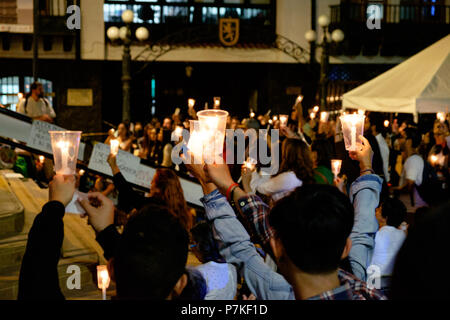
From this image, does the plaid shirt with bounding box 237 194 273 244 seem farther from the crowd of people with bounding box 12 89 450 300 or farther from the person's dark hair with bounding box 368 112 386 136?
the person's dark hair with bounding box 368 112 386 136

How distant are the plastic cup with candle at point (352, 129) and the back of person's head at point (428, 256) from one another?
2247mm

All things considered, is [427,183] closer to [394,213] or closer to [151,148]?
[394,213]

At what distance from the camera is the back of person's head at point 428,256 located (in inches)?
34.9

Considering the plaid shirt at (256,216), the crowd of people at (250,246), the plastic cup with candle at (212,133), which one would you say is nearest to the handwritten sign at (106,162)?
the plastic cup with candle at (212,133)

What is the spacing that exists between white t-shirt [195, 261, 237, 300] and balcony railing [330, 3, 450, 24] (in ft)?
67.1

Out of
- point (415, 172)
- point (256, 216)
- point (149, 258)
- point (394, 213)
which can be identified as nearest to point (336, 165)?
point (394, 213)

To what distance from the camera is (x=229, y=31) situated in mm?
20062

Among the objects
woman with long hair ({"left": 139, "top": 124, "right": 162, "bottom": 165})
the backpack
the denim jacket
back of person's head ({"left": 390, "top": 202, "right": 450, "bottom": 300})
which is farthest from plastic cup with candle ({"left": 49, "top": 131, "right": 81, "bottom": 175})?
woman with long hair ({"left": 139, "top": 124, "right": 162, "bottom": 165})

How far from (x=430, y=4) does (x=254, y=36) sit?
21.5 ft

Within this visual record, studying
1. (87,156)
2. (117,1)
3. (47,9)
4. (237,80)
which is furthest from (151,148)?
(237,80)

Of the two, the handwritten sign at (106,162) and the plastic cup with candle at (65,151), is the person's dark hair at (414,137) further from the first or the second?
the plastic cup with candle at (65,151)

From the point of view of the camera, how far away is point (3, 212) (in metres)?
7.14

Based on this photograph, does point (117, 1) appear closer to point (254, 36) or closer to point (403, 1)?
point (254, 36)
